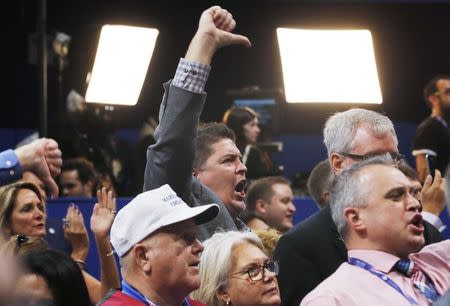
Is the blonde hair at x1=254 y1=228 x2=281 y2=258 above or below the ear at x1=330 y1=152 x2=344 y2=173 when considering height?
below

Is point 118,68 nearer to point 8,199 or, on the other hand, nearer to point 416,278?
point 8,199

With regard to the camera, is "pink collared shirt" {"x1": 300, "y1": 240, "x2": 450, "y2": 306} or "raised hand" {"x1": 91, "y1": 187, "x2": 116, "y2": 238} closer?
"pink collared shirt" {"x1": 300, "y1": 240, "x2": 450, "y2": 306}

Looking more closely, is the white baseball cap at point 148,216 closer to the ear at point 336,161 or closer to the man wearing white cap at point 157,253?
the man wearing white cap at point 157,253

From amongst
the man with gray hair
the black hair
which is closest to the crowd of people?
the black hair

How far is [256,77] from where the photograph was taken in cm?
1284

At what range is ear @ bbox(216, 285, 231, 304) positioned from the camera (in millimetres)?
3758

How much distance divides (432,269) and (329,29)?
136 inches

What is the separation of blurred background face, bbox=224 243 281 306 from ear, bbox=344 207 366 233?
1.41 feet

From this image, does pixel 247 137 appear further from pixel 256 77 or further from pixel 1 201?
pixel 256 77

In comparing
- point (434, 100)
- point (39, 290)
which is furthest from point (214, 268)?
point (434, 100)

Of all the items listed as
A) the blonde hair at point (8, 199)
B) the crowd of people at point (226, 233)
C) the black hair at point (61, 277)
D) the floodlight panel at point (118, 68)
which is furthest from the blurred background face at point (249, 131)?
the black hair at point (61, 277)

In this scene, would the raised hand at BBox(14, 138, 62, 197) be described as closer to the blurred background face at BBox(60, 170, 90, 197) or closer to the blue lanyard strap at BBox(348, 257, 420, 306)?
the blue lanyard strap at BBox(348, 257, 420, 306)

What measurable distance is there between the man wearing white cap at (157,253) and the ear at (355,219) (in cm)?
52

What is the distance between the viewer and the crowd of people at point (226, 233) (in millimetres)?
3248
